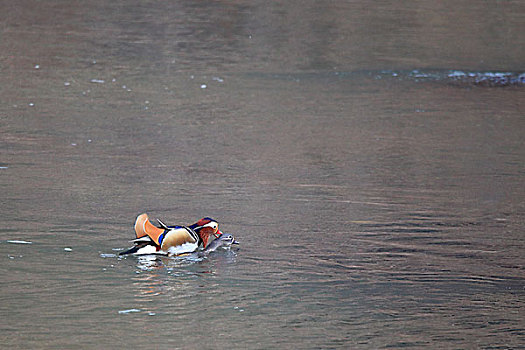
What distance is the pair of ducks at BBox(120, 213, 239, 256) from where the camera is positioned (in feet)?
14.5

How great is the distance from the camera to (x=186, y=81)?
32.0 ft

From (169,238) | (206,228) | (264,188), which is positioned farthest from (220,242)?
(264,188)

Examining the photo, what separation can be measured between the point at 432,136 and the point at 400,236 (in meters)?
2.86

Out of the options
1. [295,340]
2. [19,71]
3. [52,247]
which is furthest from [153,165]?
[19,71]

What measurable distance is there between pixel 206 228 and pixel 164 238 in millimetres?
240

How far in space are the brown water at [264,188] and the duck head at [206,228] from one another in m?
0.11

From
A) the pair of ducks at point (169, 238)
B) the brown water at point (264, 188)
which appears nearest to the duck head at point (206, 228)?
the pair of ducks at point (169, 238)

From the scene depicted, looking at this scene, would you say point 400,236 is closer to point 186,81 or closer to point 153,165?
point 153,165

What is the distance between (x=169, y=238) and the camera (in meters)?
4.41

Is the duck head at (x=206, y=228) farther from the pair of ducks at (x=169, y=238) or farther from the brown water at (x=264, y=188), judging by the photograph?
the brown water at (x=264, y=188)

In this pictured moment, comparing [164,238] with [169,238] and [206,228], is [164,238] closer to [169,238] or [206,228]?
[169,238]

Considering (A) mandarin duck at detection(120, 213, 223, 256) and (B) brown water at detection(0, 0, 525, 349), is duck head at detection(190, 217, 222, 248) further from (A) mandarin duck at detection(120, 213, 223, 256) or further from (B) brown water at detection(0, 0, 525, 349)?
(B) brown water at detection(0, 0, 525, 349)

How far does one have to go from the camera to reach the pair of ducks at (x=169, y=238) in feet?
14.5

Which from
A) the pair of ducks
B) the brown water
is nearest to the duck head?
the pair of ducks
